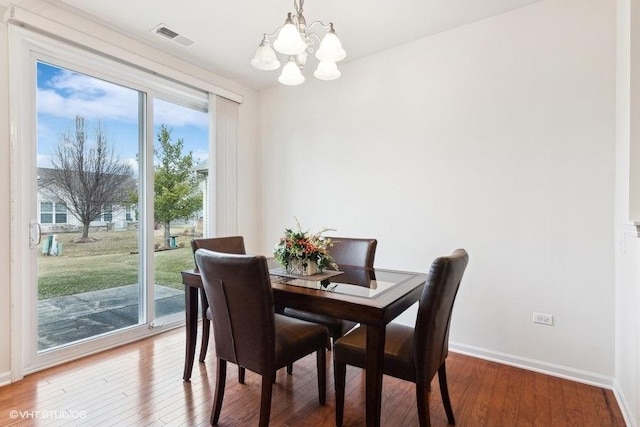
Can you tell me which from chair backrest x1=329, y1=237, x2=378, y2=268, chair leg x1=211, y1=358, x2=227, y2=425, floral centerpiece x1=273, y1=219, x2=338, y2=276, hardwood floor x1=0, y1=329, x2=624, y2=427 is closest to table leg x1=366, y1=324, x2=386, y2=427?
hardwood floor x1=0, y1=329, x2=624, y2=427

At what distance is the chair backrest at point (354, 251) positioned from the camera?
8.45ft

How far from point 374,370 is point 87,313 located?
259cm

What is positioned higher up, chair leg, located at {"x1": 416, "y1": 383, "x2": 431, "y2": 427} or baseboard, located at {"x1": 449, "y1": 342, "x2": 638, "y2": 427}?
chair leg, located at {"x1": 416, "y1": 383, "x2": 431, "y2": 427}

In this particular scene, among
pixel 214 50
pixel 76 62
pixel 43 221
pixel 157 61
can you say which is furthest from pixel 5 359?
pixel 214 50

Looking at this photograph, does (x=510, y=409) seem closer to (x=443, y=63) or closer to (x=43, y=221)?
(x=443, y=63)

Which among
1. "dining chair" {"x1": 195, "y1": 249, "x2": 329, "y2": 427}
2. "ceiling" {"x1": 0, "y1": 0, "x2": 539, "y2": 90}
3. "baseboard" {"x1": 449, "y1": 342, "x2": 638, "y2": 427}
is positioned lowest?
"baseboard" {"x1": 449, "y1": 342, "x2": 638, "y2": 427}

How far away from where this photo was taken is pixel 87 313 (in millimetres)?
2816

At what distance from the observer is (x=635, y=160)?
182 cm

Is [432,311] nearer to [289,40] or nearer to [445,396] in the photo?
[445,396]

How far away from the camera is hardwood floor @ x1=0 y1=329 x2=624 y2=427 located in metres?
1.88

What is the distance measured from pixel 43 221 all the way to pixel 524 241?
370cm

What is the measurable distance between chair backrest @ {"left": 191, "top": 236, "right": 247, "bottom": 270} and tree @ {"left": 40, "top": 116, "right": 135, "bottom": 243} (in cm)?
106

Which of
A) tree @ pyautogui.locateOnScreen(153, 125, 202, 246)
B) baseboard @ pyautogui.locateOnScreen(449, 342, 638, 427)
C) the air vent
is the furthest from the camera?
tree @ pyautogui.locateOnScreen(153, 125, 202, 246)

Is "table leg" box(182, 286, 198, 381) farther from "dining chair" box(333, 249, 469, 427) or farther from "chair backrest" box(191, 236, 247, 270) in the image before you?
"dining chair" box(333, 249, 469, 427)
